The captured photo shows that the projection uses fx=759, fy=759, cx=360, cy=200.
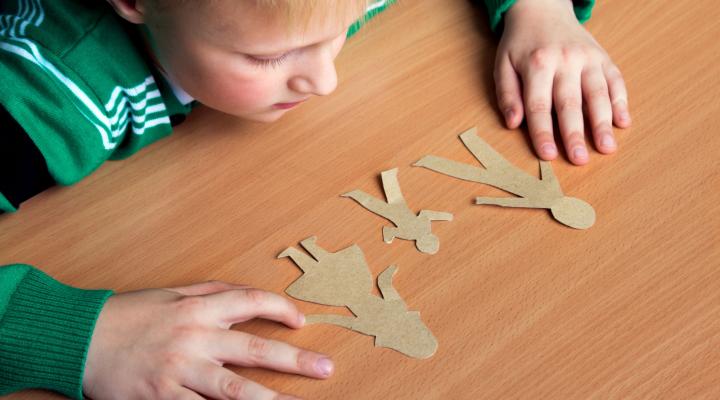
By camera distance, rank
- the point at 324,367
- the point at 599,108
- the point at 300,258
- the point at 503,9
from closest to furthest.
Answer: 1. the point at 324,367
2. the point at 300,258
3. the point at 599,108
4. the point at 503,9

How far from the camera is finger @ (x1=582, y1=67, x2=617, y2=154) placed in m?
0.86

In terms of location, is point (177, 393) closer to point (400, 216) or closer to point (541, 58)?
point (400, 216)

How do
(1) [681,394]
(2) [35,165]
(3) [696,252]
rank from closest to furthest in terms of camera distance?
(1) [681,394] → (3) [696,252] → (2) [35,165]

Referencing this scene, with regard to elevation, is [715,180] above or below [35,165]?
below

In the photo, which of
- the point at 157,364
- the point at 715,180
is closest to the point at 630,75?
the point at 715,180

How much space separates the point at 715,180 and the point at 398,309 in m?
0.37

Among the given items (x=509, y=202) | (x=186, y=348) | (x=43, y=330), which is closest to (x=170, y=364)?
(x=186, y=348)

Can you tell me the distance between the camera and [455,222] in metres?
0.79

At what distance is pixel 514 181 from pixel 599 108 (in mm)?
154

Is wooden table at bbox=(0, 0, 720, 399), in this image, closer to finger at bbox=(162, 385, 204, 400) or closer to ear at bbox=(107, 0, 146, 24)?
finger at bbox=(162, 385, 204, 400)

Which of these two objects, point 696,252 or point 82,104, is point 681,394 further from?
→ point 82,104

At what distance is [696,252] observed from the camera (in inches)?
29.0

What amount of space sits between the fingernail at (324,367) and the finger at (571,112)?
1.21 feet

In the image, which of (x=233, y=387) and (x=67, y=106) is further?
(x=67, y=106)
